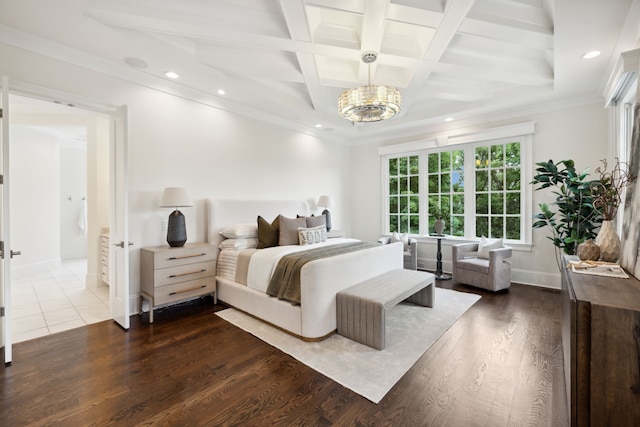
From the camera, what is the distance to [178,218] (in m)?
3.33

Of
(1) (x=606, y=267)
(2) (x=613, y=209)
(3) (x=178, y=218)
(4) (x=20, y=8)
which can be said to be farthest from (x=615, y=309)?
(4) (x=20, y=8)

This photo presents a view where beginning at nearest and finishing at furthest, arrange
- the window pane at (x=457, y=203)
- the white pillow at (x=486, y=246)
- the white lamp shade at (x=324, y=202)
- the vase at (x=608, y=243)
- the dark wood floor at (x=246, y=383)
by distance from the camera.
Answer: the dark wood floor at (x=246, y=383) → the vase at (x=608, y=243) → the white pillow at (x=486, y=246) → the window pane at (x=457, y=203) → the white lamp shade at (x=324, y=202)

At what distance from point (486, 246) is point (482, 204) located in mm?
873

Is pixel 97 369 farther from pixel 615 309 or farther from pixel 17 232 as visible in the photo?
pixel 17 232

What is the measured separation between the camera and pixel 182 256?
3232mm

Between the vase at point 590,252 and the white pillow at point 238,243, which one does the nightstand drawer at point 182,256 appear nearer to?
the white pillow at point 238,243

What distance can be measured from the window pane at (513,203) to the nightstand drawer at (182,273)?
469cm

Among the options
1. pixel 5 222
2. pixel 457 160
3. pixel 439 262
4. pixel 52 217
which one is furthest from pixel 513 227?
pixel 52 217

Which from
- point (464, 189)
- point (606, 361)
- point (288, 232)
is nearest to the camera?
point (606, 361)

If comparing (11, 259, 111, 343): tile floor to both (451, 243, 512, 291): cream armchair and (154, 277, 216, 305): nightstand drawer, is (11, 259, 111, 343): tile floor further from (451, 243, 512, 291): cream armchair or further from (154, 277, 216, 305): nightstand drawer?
(451, 243, 512, 291): cream armchair

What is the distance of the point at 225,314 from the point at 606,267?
342 centimetres

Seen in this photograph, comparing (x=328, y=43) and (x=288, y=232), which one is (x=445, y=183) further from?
(x=328, y=43)

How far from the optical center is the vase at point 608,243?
6.75 ft

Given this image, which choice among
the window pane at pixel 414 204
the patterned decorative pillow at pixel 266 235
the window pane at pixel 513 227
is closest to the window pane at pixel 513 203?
the window pane at pixel 513 227
